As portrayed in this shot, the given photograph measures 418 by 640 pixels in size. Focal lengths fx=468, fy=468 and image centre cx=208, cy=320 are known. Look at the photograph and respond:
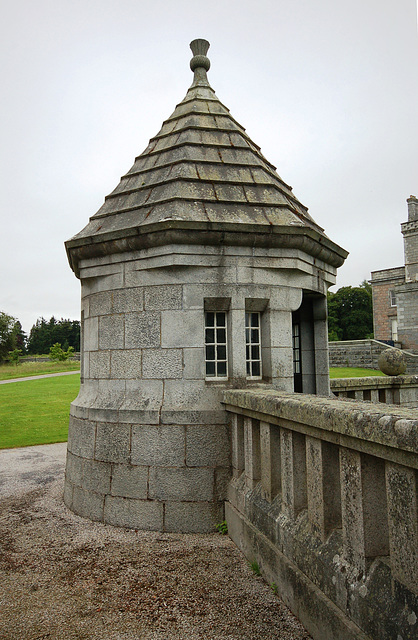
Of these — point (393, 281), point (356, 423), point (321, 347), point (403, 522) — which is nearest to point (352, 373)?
point (321, 347)

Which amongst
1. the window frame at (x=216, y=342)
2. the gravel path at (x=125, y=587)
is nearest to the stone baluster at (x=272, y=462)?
the gravel path at (x=125, y=587)

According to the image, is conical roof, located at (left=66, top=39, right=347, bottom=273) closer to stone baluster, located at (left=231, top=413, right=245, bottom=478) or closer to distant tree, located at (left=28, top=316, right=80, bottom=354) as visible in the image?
stone baluster, located at (left=231, top=413, right=245, bottom=478)

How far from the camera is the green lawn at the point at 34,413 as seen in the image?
43.6ft

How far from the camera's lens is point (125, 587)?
4250 millimetres

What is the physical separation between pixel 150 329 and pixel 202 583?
9.65ft

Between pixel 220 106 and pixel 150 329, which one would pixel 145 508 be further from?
pixel 220 106

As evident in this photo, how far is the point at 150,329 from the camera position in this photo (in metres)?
5.99

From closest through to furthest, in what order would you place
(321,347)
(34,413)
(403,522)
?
1. (403,522)
2. (321,347)
3. (34,413)

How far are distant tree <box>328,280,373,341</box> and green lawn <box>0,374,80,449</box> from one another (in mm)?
34424

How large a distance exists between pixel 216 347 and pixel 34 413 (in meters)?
12.9

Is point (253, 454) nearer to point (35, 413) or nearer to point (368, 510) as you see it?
point (368, 510)

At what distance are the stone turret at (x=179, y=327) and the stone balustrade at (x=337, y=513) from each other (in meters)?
1.08

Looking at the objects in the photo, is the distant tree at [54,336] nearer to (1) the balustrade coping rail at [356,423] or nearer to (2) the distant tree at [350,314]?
(2) the distant tree at [350,314]

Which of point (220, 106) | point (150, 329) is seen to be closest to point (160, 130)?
point (220, 106)
